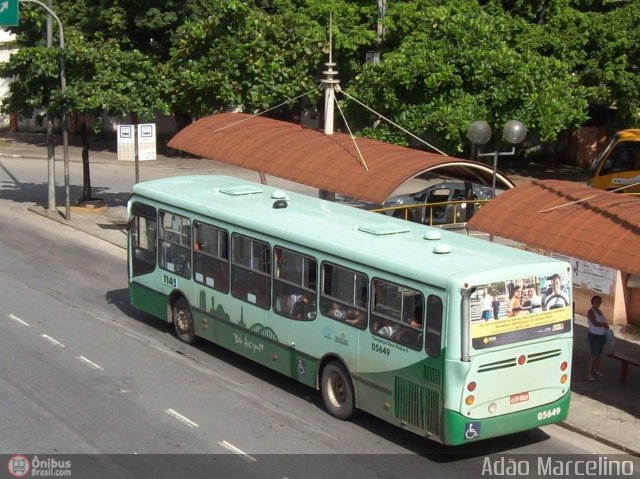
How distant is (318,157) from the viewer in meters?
21.4

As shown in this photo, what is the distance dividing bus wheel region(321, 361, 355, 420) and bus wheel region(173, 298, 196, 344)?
376cm

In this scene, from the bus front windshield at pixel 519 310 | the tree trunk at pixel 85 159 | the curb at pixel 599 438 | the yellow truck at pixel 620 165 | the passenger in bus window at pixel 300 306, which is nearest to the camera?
the bus front windshield at pixel 519 310

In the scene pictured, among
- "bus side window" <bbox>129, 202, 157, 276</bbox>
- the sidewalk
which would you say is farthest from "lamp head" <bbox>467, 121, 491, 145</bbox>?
"bus side window" <bbox>129, 202, 157, 276</bbox>

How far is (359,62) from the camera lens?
134ft

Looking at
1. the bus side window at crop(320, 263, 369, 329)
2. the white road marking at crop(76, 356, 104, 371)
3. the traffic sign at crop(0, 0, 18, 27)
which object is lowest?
the white road marking at crop(76, 356, 104, 371)

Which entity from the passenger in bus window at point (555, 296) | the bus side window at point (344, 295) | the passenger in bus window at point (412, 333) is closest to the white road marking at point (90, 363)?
the bus side window at point (344, 295)

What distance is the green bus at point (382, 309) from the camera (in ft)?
42.9

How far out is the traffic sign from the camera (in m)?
28.8

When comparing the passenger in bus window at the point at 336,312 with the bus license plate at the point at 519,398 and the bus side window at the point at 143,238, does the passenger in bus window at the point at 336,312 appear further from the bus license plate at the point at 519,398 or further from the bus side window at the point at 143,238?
the bus side window at the point at 143,238

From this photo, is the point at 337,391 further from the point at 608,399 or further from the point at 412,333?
the point at 608,399

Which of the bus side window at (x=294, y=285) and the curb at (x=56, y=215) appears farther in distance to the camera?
the curb at (x=56, y=215)

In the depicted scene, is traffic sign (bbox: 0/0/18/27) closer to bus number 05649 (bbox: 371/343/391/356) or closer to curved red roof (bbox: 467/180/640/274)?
curved red roof (bbox: 467/180/640/274)

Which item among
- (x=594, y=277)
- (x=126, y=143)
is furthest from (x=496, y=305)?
(x=126, y=143)

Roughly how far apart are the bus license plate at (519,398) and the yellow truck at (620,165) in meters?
20.0
